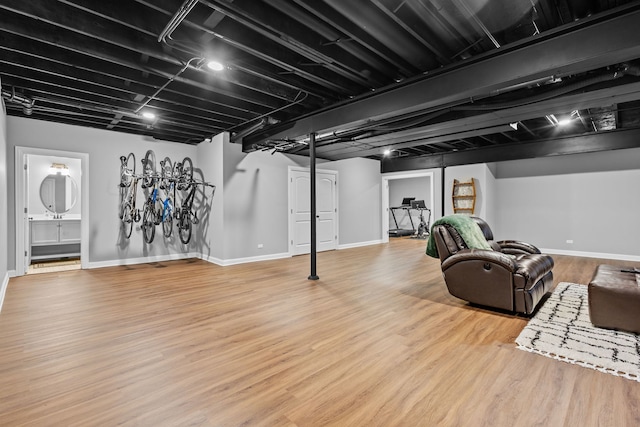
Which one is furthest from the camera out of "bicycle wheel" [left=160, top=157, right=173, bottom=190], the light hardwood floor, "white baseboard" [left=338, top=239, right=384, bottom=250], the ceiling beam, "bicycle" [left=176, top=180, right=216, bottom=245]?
"white baseboard" [left=338, top=239, right=384, bottom=250]

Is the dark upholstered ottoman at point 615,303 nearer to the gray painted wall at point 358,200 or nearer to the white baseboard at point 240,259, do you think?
the white baseboard at point 240,259

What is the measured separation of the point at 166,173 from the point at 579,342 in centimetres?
709

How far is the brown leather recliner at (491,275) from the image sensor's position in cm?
309

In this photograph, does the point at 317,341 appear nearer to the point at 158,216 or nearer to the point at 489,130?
the point at 489,130

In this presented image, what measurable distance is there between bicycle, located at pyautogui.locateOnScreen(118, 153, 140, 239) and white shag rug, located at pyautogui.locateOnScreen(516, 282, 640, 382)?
21.8ft

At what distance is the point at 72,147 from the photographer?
569 centimetres

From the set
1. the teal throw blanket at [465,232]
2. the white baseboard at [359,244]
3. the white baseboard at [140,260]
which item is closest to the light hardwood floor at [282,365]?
the teal throw blanket at [465,232]

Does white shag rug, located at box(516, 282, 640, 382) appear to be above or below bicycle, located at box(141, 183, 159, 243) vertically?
below

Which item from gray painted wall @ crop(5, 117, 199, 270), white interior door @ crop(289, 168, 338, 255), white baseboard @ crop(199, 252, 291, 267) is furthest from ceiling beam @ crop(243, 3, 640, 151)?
gray painted wall @ crop(5, 117, 199, 270)

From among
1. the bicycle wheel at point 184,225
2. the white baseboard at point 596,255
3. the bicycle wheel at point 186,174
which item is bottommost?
the white baseboard at point 596,255

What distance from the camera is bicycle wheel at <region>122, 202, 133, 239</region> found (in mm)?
6172

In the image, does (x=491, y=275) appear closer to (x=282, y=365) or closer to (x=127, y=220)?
(x=282, y=365)

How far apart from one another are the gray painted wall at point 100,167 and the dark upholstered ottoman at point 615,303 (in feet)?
23.4

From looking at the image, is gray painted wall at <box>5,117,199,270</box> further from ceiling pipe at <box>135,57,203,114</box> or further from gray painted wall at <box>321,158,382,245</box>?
gray painted wall at <box>321,158,382,245</box>
